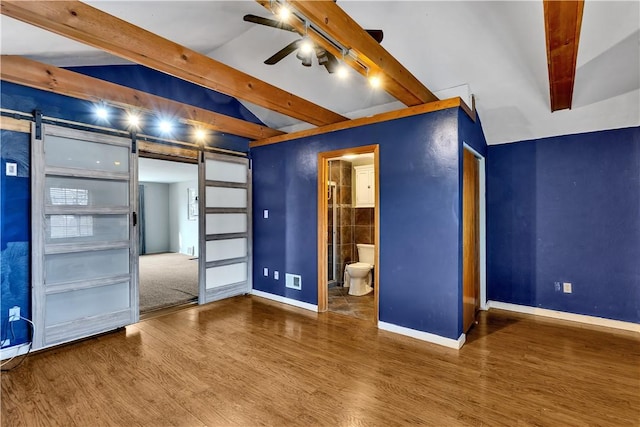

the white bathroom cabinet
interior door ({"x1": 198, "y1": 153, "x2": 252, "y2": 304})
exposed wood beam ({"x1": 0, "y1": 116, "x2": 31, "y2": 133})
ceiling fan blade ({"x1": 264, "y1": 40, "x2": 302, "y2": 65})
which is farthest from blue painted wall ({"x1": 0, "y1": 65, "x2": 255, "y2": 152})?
the white bathroom cabinet

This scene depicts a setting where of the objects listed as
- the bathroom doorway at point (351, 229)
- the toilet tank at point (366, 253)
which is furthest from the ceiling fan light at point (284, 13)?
the toilet tank at point (366, 253)

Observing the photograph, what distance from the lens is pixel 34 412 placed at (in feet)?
6.61

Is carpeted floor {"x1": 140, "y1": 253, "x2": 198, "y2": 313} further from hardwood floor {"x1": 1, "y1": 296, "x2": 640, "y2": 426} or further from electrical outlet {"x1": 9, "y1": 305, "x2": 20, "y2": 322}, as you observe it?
electrical outlet {"x1": 9, "y1": 305, "x2": 20, "y2": 322}

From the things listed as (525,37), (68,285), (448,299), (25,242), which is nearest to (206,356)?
(68,285)

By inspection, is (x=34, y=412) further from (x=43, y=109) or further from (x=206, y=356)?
(x=43, y=109)

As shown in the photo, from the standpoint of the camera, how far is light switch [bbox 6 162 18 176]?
2730 millimetres

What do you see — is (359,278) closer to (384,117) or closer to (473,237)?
(473,237)

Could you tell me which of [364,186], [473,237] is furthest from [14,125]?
[473,237]

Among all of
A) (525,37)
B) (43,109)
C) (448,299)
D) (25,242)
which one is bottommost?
(448,299)

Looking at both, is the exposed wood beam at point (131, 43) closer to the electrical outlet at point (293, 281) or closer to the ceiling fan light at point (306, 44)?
the ceiling fan light at point (306, 44)

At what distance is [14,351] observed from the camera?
8.99 feet

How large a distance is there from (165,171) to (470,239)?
713cm

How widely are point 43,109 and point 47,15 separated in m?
1.70

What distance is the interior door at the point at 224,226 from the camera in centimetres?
436
